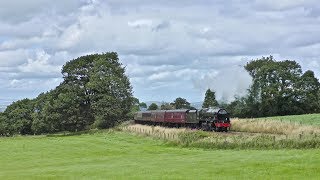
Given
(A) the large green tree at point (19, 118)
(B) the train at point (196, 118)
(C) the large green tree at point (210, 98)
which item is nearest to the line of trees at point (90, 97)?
(B) the train at point (196, 118)

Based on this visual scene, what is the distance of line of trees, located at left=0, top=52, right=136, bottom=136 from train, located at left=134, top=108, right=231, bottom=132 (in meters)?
8.89

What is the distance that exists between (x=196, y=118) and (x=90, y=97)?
34320mm

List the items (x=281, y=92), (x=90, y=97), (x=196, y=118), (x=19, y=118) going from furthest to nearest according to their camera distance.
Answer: (x=19, y=118) < (x=281, y=92) < (x=90, y=97) < (x=196, y=118)

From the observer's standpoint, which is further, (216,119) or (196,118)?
(196,118)

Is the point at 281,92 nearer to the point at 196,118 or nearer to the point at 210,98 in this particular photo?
the point at 210,98

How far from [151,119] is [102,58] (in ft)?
61.2

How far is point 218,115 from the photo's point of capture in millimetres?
56625

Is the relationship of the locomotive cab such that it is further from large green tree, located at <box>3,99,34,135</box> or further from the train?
large green tree, located at <box>3,99,34,135</box>

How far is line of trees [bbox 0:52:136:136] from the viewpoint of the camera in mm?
89938

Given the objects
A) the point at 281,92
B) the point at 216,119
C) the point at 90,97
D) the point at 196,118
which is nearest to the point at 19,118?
the point at 90,97

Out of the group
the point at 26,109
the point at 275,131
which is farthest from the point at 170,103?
the point at 275,131

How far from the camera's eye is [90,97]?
302ft

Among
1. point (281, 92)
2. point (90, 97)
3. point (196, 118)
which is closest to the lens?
point (196, 118)

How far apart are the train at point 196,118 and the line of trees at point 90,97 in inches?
350
